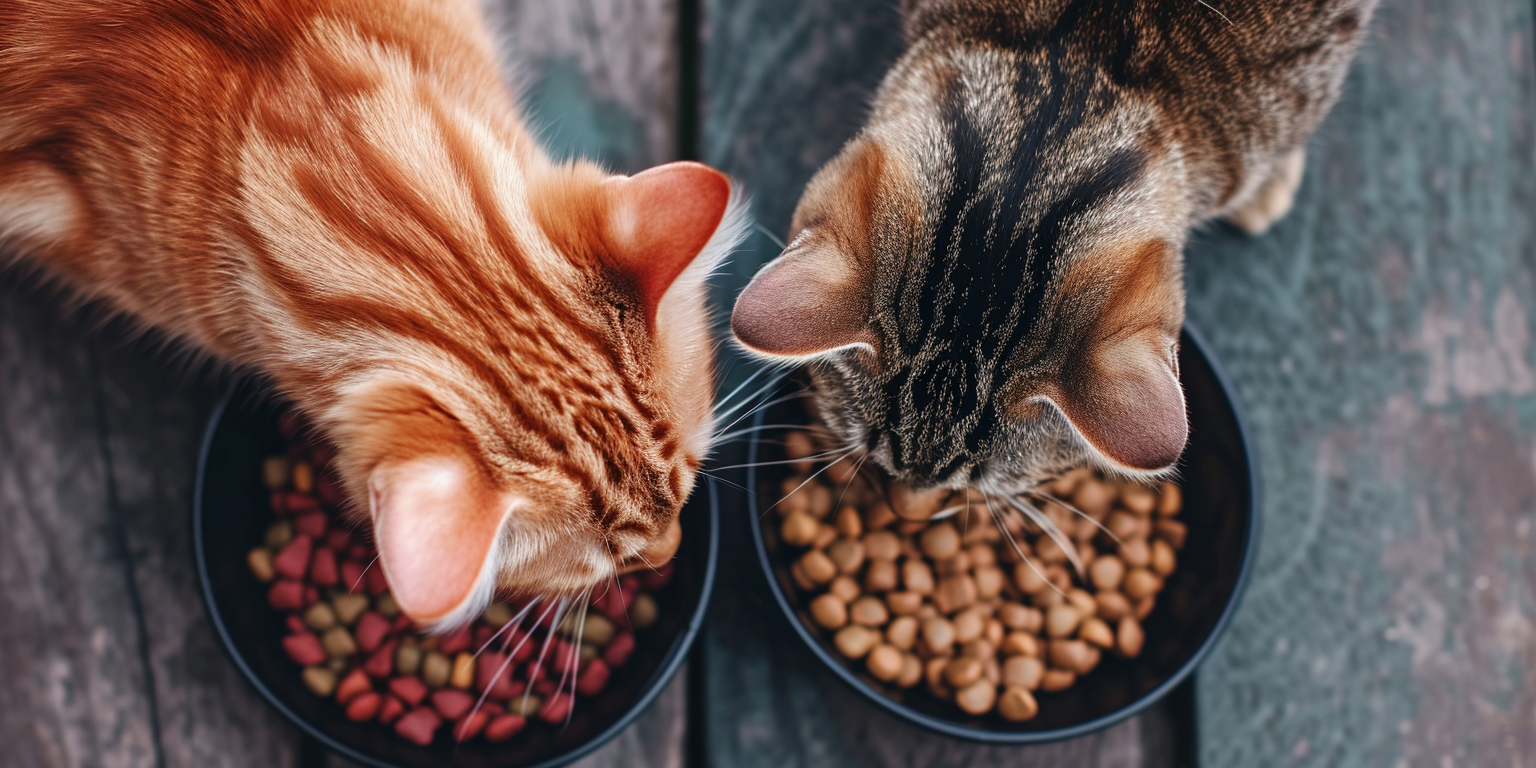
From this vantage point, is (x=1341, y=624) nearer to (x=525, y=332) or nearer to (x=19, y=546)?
(x=525, y=332)

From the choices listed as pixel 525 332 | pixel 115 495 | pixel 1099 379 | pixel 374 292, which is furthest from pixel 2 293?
pixel 1099 379

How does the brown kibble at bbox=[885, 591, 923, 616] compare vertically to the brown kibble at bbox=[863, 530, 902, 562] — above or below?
below

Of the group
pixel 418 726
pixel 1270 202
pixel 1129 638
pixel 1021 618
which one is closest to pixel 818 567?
pixel 1021 618

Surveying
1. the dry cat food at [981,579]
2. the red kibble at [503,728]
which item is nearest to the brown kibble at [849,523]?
the dry cat food at [981,579]

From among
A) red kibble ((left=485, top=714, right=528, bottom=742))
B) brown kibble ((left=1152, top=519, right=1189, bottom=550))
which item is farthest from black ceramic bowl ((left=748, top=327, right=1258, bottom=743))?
red kibble ((left=485, top=714, right=528, bottom=742))

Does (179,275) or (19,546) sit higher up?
(179,275)

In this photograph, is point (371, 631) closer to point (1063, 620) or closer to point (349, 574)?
point (349, 574)

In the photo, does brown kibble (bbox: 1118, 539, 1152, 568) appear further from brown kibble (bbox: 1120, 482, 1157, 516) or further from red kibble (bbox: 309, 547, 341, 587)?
red kibble (bbox: 309, 547, 341, 587)
